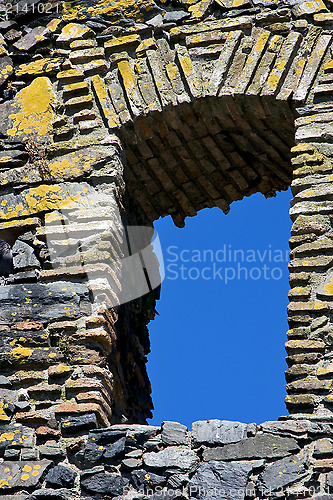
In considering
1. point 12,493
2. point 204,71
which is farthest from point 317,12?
point 12,493

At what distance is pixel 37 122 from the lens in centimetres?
552

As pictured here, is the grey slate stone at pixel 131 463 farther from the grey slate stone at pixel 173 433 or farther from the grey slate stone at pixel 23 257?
the grey slate stone at pixel 23 257

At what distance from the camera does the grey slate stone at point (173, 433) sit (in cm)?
430

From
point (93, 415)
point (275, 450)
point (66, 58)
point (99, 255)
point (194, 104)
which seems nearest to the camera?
point (275, 450)

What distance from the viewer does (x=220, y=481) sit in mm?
4090

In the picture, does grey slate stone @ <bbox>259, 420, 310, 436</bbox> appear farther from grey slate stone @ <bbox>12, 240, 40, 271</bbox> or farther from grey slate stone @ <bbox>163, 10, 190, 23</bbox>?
grey slate stone @ <bbox>163, 10, 190, 23</bbox>

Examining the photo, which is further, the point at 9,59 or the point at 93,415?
the point at 9,59

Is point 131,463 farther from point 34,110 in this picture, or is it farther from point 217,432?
point 34,110

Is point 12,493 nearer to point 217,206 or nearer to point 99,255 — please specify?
point 99,255

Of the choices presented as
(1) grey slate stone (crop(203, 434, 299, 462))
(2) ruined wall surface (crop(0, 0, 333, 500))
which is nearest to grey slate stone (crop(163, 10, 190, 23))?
(2) ruined wall surface (crop(0, 0, 333, 500))

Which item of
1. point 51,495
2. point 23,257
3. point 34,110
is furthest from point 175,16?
point 51,495

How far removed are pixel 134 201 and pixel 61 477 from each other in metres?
2.06

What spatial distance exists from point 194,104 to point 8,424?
2148 mm

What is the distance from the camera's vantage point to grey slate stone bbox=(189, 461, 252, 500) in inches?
159
